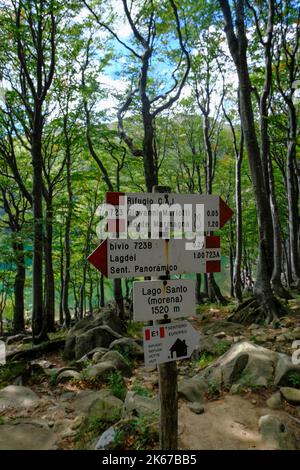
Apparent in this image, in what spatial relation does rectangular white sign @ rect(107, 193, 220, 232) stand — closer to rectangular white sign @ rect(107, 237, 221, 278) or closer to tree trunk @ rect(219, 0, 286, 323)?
rectangular white sign @ rect(107, 237, 221, 278)

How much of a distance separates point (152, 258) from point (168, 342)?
2.38ft

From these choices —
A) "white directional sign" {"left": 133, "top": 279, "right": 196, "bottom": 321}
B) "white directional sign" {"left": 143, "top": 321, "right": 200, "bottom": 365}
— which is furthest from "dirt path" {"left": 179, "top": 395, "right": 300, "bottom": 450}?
"white directional sign" {"left": 133, "top": 279, "right": 196, "bottom": 321}

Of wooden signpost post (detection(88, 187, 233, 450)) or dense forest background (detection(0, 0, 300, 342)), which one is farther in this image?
dense forest background (detection(0, 0, 300, 342))

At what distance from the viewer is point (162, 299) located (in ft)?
9.14

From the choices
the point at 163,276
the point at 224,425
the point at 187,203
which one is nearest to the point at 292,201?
the point at 224,425

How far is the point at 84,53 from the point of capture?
13578 millimetres

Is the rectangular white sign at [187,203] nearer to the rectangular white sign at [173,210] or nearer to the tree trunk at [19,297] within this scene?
the rectangular white sign at [173,210]

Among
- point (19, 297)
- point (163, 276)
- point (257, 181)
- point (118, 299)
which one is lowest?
point (19, 297)

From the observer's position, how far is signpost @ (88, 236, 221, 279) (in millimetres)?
2629

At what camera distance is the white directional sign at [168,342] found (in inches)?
104

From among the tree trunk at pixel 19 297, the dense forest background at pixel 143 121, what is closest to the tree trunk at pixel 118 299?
the dense forest background at pixel 143 121

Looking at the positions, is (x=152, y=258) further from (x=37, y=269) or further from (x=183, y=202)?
(x=37, y=269)

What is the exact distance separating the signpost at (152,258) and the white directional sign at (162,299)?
4.0 inches
